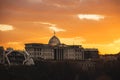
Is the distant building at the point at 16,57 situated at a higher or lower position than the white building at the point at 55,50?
lower

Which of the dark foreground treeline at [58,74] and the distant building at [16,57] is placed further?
the distant building at [16,57]

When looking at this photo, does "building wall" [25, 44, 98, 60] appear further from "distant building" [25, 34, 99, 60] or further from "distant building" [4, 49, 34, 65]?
"distant building" [4, 49, 34, 65]

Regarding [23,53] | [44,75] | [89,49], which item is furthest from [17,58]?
[44,75]

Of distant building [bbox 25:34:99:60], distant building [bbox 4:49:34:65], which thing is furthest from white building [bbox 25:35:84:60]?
distant building [bbox 4:49:34:65]

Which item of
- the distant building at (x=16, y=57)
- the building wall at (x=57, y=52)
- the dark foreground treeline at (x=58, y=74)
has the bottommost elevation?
the dark foreground treeline at (x=58, y=74)

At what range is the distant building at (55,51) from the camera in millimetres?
171250

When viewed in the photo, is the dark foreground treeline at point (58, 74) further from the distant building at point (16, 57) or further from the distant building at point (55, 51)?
the distant building at point (55, 51)

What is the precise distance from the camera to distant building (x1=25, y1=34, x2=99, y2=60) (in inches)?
6742

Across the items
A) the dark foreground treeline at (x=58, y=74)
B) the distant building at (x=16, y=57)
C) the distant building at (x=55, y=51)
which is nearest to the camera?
the dark foreground treeline at (x=58, y=74)

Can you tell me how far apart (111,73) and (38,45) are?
251ft

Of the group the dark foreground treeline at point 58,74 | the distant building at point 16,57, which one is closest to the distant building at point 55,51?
the distant building at point 16,57

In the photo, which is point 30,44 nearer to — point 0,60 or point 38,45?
point 38,45

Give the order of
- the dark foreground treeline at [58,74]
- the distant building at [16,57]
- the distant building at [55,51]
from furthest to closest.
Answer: the distant building at [55,51] < the distant building at [16,57] < the dark foreground treeline at [58,74]

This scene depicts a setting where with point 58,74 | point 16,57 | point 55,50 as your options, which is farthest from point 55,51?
point 58,74
